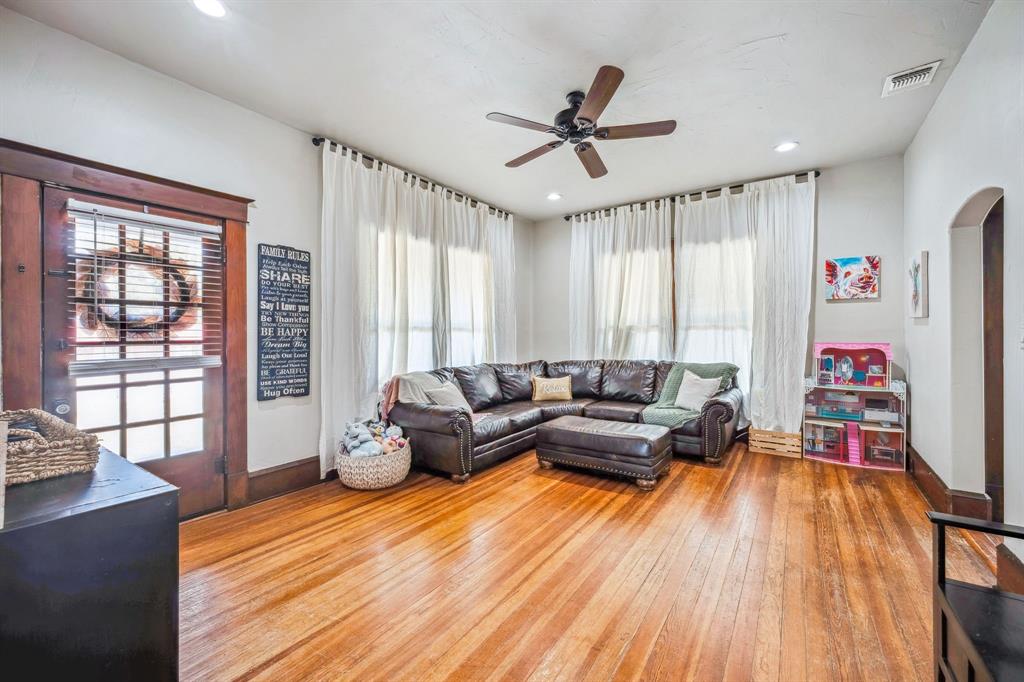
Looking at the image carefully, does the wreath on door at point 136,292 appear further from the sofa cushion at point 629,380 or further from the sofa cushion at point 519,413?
the sofa cushion at point 629,380

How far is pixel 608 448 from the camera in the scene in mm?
3535

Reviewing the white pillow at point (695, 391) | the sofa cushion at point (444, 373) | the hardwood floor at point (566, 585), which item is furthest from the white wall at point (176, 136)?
the white pillow at point (695, 391)

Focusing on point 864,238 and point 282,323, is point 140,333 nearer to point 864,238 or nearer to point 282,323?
point 282,323

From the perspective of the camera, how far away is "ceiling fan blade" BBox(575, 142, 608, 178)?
3049mm

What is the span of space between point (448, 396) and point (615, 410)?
1.87 meters

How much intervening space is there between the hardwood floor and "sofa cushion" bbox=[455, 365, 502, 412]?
1.46 metres

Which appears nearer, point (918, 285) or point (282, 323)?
point (282, 323)

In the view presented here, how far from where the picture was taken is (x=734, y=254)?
15.9 feet

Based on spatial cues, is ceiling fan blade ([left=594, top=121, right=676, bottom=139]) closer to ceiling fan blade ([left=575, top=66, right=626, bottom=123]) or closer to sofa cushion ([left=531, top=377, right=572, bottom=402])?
ceiling fan blade ([left=575, top=66, right=626, bottom=123])

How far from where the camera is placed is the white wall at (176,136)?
7.52ft

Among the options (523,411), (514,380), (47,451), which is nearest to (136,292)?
(47,451)

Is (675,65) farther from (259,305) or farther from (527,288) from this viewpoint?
(527,288)

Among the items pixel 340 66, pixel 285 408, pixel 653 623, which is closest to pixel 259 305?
pixel 285 408

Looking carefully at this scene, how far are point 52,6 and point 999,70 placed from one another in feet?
15.8
